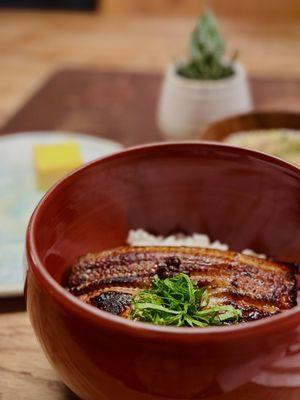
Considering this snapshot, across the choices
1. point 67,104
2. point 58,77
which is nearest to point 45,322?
point 67,104

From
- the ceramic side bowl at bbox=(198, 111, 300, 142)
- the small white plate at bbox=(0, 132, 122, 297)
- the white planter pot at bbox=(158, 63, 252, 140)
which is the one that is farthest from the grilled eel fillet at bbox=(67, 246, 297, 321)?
the white planter pot at bbox=(158, 63, 252, 140)

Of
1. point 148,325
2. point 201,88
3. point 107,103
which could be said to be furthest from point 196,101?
point 148,325

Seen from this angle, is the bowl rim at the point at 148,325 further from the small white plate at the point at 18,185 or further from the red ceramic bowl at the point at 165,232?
the small white plate at the point at 18,185

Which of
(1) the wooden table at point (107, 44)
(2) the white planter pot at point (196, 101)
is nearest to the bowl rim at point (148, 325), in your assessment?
(2) the white planter pot at point (196, 101)

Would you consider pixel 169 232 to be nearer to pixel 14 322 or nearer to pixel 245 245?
pixel 245 245

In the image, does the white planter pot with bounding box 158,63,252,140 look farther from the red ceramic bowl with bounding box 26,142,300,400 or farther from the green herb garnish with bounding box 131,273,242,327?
the green herb garnish with bounding box 131,273,242,327

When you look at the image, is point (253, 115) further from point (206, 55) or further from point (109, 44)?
point (109, 44)
